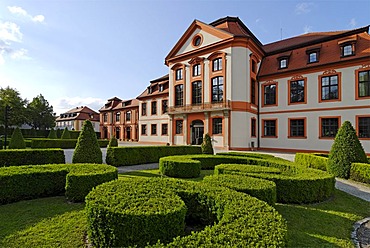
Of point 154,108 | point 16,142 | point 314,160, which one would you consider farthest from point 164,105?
point 314,160

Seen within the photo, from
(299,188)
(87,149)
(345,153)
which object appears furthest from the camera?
(345,153)

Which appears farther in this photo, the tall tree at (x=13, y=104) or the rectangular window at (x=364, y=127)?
the tall tree at (x=13, y=104)

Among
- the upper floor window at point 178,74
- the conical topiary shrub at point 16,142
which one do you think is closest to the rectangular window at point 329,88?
the upper floor window at point 178,74

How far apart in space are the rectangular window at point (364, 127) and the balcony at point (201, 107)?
36.4 feet

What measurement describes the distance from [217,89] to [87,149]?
17133 millimetres

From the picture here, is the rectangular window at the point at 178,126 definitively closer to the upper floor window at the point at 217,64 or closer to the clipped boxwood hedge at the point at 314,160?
the upper floor window at the point at 217,64

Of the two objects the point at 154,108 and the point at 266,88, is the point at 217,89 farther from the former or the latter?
the point at 154,108

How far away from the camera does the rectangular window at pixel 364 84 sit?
59.2ft

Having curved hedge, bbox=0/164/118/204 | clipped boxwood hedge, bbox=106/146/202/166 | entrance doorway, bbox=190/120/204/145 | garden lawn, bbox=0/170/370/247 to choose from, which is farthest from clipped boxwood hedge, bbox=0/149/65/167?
entrance doorway, bbox=190/120/204/145

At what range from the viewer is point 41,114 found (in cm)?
5131

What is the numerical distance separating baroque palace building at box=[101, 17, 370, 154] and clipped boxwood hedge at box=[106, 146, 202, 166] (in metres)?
8.16

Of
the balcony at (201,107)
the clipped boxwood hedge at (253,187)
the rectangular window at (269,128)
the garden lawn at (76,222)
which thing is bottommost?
the garden lawn at (76,222)

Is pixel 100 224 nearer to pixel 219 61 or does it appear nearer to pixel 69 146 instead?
pixel 219 61

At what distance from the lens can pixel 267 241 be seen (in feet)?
7.40
